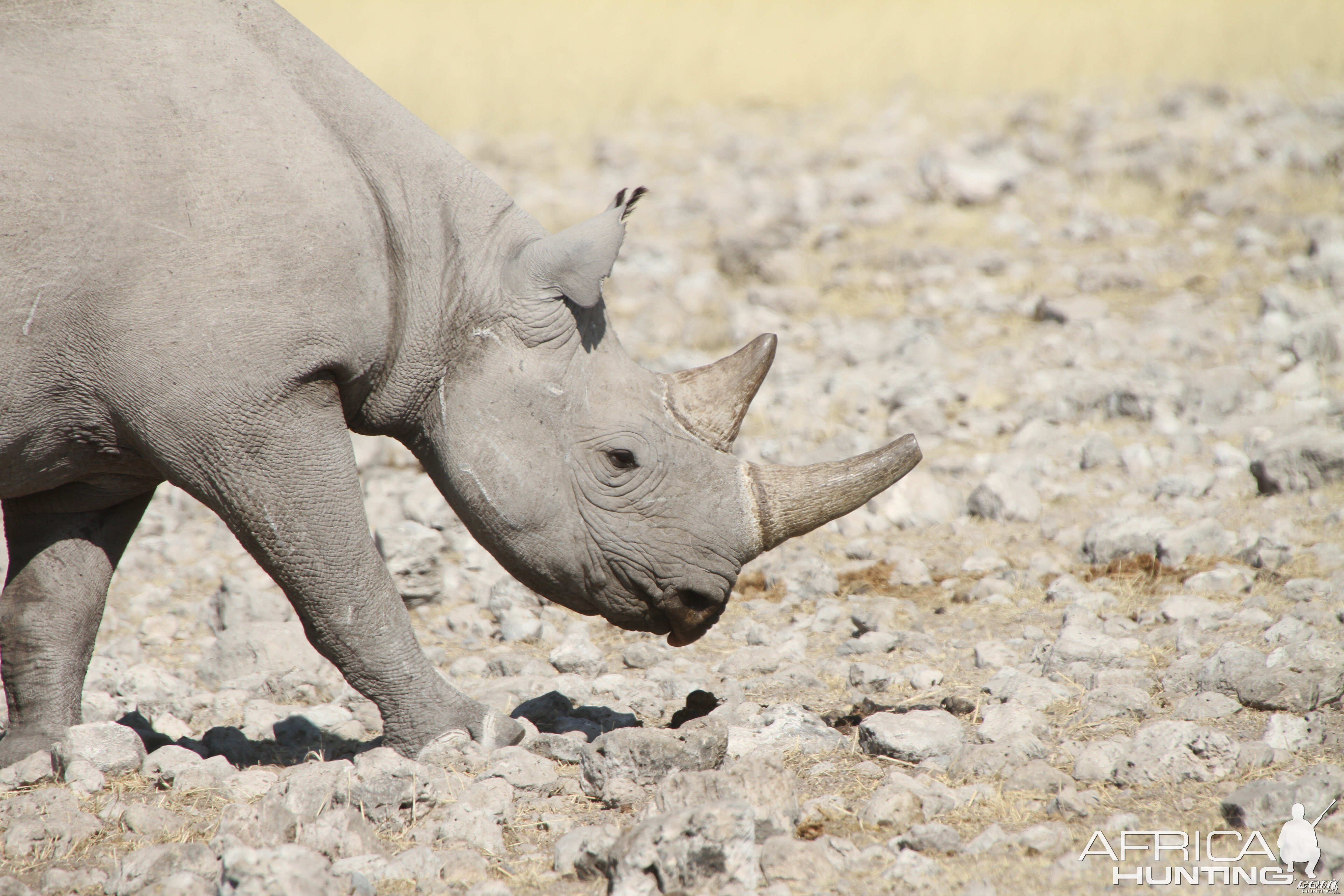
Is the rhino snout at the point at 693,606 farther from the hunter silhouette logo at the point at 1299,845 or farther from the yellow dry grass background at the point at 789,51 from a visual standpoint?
the yellow dry grass background at the point at 789,51

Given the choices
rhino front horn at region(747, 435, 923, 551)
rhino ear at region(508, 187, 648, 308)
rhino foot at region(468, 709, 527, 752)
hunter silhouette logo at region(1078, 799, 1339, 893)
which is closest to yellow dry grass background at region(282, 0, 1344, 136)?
rhino ear at region(508, 187, 648, 308)

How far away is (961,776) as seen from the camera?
413 cm

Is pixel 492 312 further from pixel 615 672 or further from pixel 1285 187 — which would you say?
pixel 1285 187

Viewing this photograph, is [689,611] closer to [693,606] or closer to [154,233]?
[693,606]

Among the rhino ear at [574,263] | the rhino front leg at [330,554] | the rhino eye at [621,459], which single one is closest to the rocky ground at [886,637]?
the rhino front leg at [330,554]

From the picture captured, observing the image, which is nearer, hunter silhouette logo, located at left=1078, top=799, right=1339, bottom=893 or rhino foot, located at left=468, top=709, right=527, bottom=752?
hunter silhouette logo, located at left=1078, top=799, right=1339, bottom=893

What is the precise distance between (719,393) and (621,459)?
0.46m

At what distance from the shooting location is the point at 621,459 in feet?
14.6

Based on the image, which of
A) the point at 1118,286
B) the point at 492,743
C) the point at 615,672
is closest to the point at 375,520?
the point at 615,672

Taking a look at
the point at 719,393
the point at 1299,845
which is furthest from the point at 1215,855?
the point at 719,393

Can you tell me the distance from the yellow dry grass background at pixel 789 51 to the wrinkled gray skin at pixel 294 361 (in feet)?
44.7

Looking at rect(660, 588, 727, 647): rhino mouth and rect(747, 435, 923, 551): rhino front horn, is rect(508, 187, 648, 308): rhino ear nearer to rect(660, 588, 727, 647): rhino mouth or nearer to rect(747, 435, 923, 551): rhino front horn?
rect(747, 435, 923, 551): rhino front horn

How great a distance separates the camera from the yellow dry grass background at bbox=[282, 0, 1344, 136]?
1780 cm

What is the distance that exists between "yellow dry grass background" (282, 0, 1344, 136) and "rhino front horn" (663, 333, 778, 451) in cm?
1346
